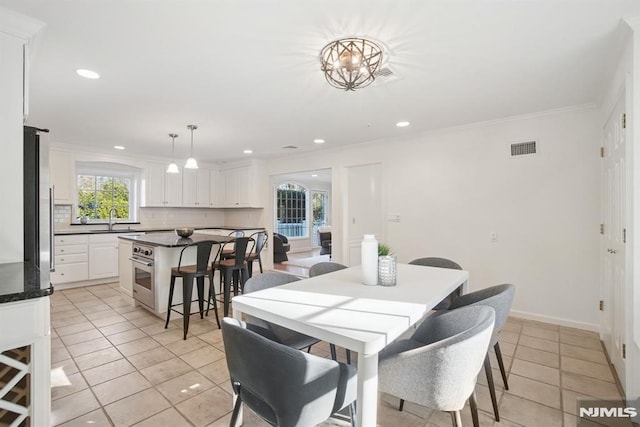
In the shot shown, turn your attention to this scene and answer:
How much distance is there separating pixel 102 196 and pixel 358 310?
6168 mm

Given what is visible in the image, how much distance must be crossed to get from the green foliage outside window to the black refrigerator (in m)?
4.28

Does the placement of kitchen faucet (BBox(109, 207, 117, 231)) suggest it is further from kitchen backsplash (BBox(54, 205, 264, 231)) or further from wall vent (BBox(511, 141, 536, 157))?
wall vent (BBox(511, 141, 536, 157))

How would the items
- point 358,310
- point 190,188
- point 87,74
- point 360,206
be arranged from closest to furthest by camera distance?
point 358,310 < point 87,74 < point 360,206 < point 190,188

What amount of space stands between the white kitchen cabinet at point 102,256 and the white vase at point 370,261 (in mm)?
5016

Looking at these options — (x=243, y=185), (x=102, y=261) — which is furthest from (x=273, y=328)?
(x=243, y=185)

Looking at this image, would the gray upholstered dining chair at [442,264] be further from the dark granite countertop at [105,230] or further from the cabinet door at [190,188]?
the cabinet door at [190,188]

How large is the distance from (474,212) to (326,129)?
2184 mm

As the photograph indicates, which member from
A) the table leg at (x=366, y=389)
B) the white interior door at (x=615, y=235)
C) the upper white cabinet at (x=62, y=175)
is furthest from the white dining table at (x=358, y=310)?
the upper white cabinet at (x=62, y=175)

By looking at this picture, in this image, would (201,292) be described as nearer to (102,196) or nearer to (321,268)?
(321,268)

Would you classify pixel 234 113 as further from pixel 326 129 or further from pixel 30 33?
pixel 30 33

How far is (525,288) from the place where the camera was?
3529mm

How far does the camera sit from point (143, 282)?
3.68 meters

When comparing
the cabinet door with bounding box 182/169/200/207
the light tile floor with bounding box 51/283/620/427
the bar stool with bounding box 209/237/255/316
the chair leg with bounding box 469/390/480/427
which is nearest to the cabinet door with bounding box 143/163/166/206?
the cabinet door with bounding box 182/169/200/207

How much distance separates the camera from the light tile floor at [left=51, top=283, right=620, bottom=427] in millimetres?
1860
